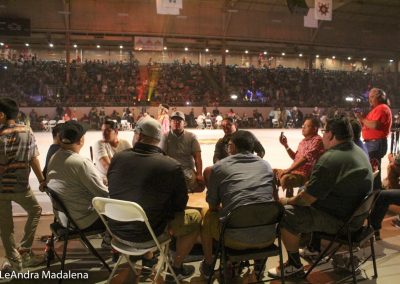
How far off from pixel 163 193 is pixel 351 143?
1496 mm

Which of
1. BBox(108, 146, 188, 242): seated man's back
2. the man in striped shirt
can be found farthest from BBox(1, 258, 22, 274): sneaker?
BBox(108, 146, 188, 242): seated man's back

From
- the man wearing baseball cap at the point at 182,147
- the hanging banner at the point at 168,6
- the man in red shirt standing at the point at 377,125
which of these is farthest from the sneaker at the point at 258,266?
the hanging banner at the point at 168,6

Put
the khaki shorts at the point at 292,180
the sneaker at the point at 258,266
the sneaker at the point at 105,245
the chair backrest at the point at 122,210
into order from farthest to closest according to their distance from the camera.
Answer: the khaki shorts at the point at 292,180 → the sneaker at the point at 105,245 → the sneaker at the point at 258,266 → the chair backrest at the point at 122,210

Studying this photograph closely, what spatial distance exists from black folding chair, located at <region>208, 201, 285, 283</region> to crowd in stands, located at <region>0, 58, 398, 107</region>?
1890 centimetres

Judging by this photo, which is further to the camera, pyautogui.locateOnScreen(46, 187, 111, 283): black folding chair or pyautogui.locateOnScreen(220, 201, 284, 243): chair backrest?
pyautogui.locateOnScreen(46, 187, 111, 283): black folding chair

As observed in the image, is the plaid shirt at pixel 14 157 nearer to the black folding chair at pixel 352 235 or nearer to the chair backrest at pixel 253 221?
the chair backrest at pixel 253 221

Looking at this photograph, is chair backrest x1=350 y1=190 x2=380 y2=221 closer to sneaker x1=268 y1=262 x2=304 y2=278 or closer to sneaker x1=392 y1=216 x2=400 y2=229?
sneaker x1=268 y1=262 x2=304 y2=278

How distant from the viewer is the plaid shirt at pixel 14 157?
3.39 metres

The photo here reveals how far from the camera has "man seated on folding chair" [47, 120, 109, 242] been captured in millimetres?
3131

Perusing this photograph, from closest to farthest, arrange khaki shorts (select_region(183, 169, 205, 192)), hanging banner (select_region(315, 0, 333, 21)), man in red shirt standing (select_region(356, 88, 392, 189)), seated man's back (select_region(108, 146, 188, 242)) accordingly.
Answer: seated man's back (select_region(108, 146, 188, 242)), khaki shorts (select_region(183, 169, 205, 192)), man in red shirt standing (select_region(356, 88, 392, 189)), hanging banner (select_region(315, 0, 333, 21))

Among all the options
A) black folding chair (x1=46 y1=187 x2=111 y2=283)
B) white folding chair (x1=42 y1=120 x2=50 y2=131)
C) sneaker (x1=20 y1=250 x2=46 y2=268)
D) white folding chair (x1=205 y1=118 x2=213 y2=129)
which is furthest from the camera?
white folding chair (x1=205 y1=118 x2=213 y2=129)

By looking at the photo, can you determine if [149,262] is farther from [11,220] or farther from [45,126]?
[45,126]

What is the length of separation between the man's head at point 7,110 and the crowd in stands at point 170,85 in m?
17.6

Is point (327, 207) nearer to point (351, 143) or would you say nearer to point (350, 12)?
point (351, 143)
